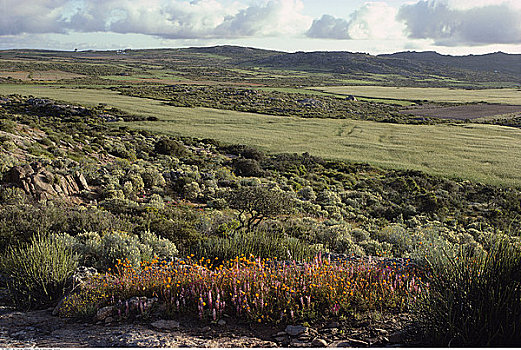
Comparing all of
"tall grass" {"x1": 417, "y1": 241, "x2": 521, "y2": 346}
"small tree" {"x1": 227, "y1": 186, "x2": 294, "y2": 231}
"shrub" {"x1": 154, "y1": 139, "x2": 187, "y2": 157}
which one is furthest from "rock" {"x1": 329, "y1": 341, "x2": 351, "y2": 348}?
"shrub" {"x1": 154, "y1": 139, "x2": 187, "y2": 157}

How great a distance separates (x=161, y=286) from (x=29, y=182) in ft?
33.1

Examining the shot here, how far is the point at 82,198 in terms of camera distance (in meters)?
14.0

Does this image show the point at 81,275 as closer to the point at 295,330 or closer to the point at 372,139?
the point at 295,330

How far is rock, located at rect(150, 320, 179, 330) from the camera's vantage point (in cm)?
438

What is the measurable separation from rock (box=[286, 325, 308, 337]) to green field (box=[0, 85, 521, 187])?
2582 centimetres

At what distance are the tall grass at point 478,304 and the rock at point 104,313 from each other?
3761 millimetres

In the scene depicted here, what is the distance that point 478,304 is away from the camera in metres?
3.93

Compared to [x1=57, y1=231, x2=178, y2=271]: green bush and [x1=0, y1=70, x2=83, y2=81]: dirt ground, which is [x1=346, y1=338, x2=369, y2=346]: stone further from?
[x1=0, y1=70, x2=83, y2=81]: dirt ground

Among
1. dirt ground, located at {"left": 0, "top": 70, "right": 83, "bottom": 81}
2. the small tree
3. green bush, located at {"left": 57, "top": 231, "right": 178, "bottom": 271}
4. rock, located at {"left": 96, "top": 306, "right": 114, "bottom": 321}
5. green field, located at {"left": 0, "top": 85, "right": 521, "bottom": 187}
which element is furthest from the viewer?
dirt ground, located at {"left": 0, "top": 70, "right": 83, "bottom": 81}

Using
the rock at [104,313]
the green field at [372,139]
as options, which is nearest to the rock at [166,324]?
the rock at [104,313]

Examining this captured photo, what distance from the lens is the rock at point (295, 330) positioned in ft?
13.7

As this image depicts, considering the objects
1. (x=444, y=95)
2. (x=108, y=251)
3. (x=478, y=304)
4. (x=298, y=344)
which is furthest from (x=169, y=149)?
(x=444, y=95)

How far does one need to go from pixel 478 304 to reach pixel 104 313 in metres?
4.37

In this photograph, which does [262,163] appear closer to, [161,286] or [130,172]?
[130,172]
